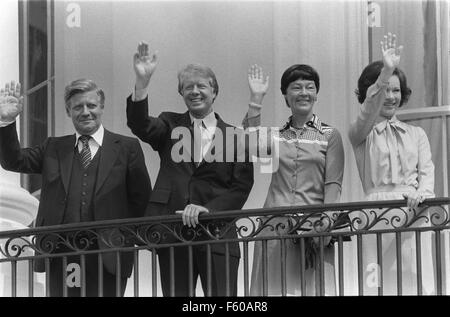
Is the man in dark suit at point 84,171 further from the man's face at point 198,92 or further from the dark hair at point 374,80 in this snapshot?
the dark hair at point 374,80

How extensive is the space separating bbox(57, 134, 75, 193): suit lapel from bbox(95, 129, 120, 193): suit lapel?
Answer: 10.4 inches

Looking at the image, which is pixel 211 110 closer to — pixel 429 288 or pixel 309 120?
pixel 309 120

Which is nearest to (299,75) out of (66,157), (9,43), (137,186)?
(137,186)

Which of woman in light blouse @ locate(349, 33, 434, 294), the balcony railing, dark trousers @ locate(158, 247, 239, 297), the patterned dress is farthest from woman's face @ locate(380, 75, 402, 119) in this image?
dark trousers @ locate(158, 247, 239, 297)

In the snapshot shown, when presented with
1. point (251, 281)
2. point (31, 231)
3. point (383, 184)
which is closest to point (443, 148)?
point (383, 184)

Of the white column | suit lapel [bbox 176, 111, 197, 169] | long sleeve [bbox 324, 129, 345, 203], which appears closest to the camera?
long sleeve [bbox 324, 129, 345, 203]

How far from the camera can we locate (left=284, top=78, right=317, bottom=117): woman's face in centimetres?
1623

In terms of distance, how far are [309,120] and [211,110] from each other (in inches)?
31.9

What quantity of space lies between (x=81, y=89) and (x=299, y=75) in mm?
1784

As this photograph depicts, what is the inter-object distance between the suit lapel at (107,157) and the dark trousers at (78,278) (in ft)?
2.02

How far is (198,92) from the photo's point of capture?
1641cm

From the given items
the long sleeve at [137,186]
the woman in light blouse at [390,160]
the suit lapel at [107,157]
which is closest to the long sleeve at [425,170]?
the woman in light blouse at [390,160]

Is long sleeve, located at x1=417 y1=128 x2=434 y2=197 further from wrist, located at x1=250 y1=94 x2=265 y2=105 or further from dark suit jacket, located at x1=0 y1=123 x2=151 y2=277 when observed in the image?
dark suit jacket, located at x1=0 y1=123 x2=151 y2=277

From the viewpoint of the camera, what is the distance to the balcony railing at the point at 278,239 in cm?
1570
